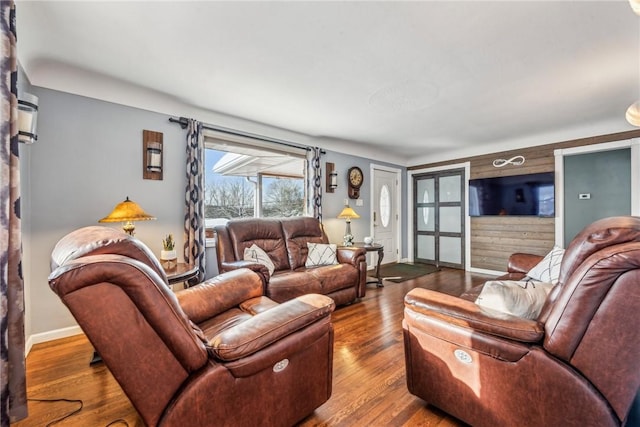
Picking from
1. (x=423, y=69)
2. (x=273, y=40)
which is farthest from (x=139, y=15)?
(x=423, y=69)

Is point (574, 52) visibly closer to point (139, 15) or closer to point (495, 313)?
point (495, 313)

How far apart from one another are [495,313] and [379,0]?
180 centimetres

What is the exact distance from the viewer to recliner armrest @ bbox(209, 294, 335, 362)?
1.05 m

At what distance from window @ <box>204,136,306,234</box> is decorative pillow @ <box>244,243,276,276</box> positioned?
875mm

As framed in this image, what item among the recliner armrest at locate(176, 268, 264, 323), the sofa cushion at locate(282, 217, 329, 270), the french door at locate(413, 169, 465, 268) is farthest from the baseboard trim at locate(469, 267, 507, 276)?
the recliner armrest at locate(176, 268, 264, 323)

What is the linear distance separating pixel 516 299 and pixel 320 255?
2.32 metres

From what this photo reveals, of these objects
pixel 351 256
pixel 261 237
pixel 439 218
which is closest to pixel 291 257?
pixel 261 237

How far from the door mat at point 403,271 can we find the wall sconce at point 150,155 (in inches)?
145

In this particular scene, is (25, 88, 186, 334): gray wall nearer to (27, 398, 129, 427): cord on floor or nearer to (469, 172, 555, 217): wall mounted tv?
(27, 398, 129, 427): cord on floor

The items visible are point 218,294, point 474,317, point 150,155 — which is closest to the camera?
point 474,317

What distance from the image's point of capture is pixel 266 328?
1.13 meters

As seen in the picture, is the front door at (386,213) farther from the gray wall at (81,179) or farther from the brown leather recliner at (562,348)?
the brown leather recliner at (562,348)

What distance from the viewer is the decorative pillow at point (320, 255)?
3.42m

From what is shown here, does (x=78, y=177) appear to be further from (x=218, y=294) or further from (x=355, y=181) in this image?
(x=355, y=181)
